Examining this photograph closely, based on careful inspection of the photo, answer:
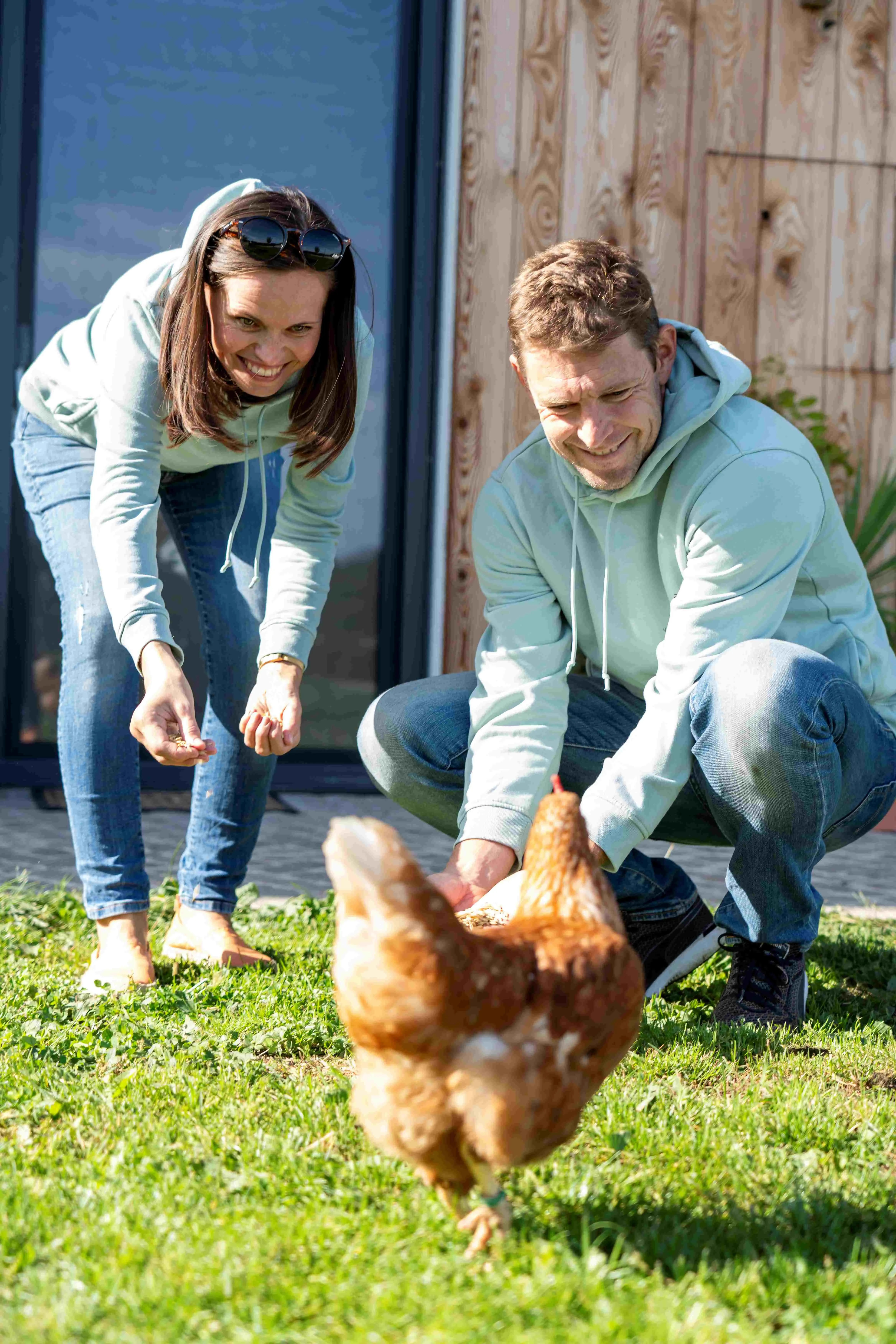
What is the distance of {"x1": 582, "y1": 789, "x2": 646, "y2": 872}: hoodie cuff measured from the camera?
2.45m

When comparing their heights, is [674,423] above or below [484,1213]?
above

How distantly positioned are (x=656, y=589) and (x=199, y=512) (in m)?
1.13

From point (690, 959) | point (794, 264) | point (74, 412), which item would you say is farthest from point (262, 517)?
point (794, 264)

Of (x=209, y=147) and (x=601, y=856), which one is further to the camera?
(x=209, y=147)

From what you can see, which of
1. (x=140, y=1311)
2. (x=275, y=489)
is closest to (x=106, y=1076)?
(x=140, y=1311)

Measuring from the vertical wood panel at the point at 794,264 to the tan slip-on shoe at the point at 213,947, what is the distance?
3.80 m

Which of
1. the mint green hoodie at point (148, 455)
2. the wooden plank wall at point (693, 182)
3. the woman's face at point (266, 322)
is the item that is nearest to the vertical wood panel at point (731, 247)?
the wooden plank wall at point (693, 182)

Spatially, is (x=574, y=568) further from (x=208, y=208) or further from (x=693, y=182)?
(x=693, y=182)

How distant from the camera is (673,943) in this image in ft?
9.89

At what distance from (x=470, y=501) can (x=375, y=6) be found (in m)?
2.19

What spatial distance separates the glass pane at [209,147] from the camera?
5430mm

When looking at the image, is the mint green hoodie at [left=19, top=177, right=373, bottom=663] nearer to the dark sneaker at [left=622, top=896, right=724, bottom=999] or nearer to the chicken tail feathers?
the dark sneaker at [left=622, top=896, right=724, bottom=999]

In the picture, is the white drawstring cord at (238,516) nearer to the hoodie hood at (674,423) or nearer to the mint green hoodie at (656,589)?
the mint green hoodie at (656,589)

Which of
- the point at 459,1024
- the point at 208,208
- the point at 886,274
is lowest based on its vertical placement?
the point at 459,1024
